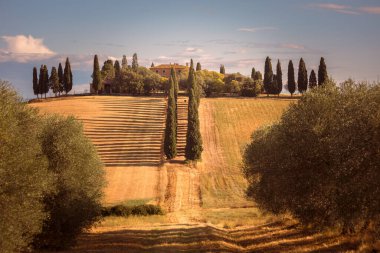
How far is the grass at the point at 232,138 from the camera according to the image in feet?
205

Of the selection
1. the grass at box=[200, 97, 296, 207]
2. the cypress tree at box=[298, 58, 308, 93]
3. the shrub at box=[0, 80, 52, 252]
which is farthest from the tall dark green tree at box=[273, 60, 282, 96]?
the shrub at box=[0, 80, 52, 252]

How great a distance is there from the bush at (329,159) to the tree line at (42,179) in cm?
1511

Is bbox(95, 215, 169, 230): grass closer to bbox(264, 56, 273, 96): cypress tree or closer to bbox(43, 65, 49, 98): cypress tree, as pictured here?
bbox(264, 56, 273, 96): cypress tree

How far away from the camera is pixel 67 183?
3228 centimetres

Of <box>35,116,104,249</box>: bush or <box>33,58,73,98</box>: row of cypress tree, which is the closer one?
<box>35,116,104,249</box>: bush

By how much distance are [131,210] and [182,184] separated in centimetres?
1681

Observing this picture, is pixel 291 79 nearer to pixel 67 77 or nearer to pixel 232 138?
pixel 232 138

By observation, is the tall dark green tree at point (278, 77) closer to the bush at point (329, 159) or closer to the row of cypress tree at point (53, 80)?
Answer: the row of cypress tree at point (53, 80)

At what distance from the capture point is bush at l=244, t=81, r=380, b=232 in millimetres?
23938

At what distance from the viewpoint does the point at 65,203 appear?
3177 centimetres

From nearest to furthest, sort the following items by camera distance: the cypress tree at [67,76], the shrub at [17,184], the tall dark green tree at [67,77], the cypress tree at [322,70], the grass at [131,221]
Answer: the shrub at [17,184] < the grass at [131,221] < the cypress tree at [322,70] < the cypress tree at [67,76] < the tall dark green tree at [67,77]

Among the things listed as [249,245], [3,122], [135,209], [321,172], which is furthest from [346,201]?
[135,209]

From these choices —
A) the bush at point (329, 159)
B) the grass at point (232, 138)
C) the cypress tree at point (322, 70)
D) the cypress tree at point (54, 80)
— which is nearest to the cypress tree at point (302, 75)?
the cypress tree at point (322, 70)

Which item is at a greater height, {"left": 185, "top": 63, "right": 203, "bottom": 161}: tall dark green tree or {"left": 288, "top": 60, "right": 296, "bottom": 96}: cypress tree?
{"left": 288, "top": 60, "right": 296, "bottom": 96}: cypress tree
